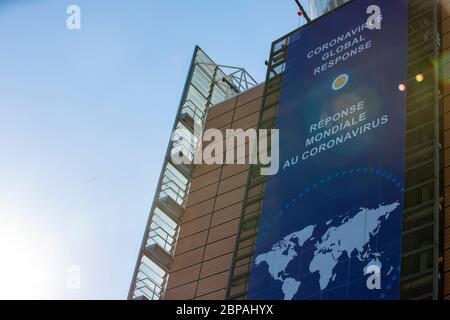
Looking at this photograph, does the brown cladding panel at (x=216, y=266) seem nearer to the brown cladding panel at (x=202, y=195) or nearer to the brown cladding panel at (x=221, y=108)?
the brown cladding panel at (x=202, y=195)

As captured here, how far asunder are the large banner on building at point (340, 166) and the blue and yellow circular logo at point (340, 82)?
7 centimetres

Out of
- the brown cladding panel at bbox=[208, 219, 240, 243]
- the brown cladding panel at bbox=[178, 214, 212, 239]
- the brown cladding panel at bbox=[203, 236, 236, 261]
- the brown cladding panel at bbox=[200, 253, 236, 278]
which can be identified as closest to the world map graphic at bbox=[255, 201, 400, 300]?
the brown cladding panel at bbox=[200, 253, 236, 278]

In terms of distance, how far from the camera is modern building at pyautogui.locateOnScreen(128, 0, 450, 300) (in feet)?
118

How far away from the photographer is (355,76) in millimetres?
43219

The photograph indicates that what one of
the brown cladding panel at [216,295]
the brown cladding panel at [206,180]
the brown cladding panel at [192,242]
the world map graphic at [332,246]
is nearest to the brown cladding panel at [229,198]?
the brown cladding panel at [192,242]

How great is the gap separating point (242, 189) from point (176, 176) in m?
6.61

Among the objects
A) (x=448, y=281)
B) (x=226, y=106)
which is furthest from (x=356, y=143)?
(x=226, y=106)

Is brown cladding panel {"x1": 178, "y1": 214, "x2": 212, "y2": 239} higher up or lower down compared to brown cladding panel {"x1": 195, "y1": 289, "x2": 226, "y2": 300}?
higher up

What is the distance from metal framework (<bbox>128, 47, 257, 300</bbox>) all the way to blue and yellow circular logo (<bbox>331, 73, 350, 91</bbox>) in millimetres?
13372

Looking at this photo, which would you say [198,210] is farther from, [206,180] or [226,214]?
[226,214]

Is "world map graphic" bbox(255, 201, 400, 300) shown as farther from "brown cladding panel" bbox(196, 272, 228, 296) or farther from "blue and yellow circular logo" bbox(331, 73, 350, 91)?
"blue and yellow circular logo" bbox(331, 73, 350, 91)

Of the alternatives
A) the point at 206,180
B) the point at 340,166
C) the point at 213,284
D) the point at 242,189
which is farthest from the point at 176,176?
the point at 340,166
